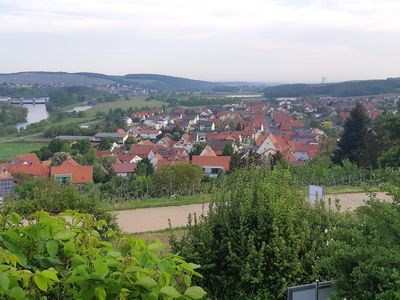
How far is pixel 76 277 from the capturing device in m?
1.67

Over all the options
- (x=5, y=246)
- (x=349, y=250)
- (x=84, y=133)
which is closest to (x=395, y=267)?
(x=349, y=250)

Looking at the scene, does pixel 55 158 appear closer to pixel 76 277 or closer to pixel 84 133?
pixel 84 133

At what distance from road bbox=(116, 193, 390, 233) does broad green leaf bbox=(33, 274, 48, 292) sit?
19.9ft

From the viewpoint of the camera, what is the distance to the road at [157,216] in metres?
8.18

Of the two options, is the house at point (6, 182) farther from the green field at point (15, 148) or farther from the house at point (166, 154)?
the green field at point (15, 148)

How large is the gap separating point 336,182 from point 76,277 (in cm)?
1223

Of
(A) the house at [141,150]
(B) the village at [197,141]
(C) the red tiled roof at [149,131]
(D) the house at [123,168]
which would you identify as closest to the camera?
(B) the village at [197,141]

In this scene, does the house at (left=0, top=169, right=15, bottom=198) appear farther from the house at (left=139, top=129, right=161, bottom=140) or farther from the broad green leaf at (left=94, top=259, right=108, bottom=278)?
the house at (left=139, top=129, right=161, bottom=140)

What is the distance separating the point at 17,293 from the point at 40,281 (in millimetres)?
83

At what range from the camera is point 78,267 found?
1.70m

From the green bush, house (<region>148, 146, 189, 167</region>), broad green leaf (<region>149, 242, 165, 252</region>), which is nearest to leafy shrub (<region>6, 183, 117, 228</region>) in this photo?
the green bush

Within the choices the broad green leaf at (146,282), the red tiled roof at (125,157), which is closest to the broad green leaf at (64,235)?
the broad green leaf at (146,282)

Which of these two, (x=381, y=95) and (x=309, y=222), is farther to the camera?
(x=381, y=95)

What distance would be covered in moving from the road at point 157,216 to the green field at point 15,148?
45.9 m
